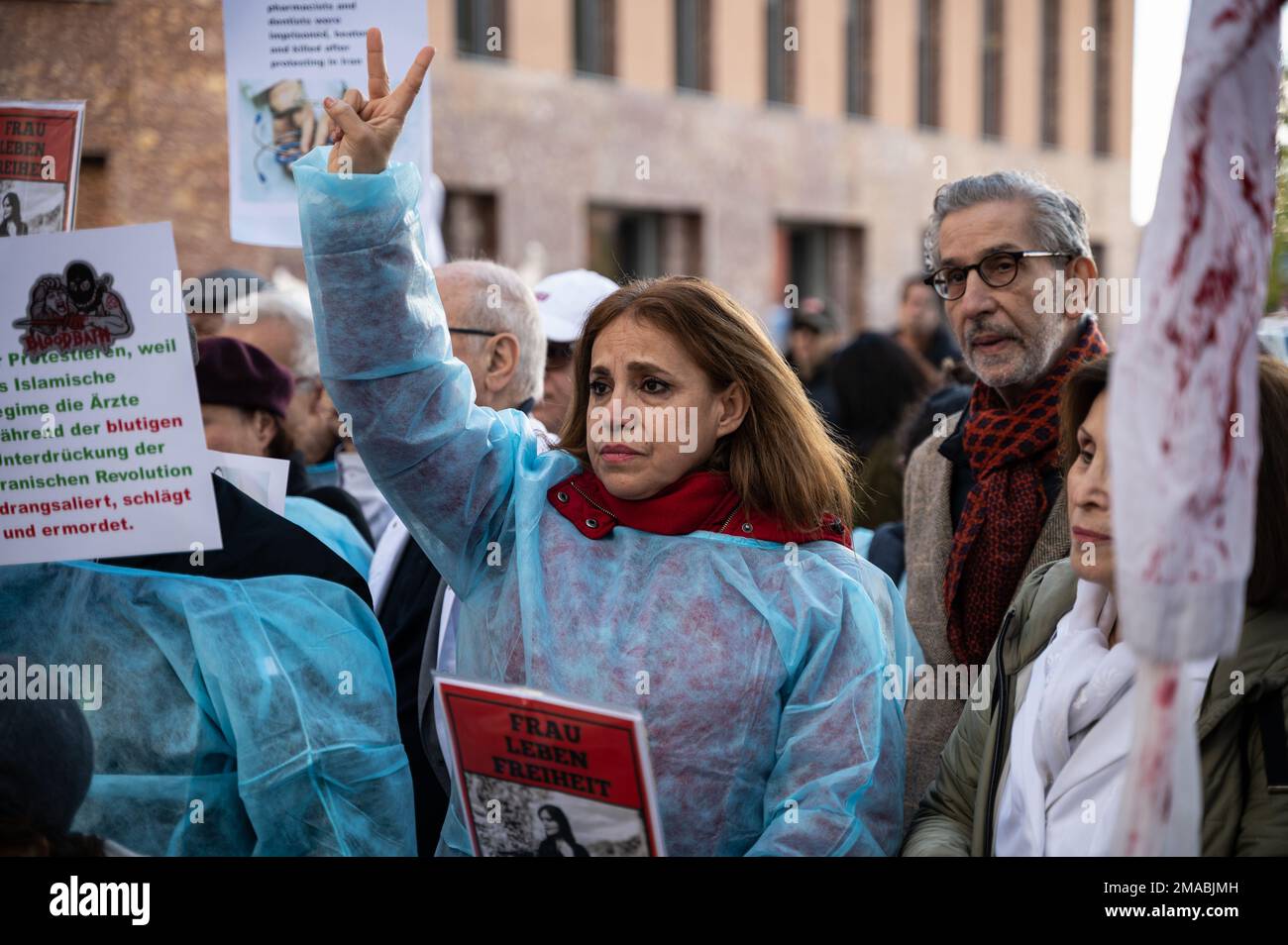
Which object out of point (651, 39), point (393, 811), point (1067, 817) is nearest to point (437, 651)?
point (393, 811)

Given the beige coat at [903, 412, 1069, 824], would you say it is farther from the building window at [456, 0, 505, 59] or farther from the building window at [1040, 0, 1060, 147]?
the building window at [1040, 0, 1060, 147]

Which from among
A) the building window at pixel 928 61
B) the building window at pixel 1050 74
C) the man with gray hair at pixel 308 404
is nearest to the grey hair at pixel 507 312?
the man with gray hair at pixel 308 404

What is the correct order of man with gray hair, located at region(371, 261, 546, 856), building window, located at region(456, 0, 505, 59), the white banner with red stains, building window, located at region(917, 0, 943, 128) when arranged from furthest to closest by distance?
building window, located at region(917, 0, 943, 128), building window, located at region(456, 0, 505, 59), man with gray hair, located at region(371, 261, 546, 856), the white banner with red stains

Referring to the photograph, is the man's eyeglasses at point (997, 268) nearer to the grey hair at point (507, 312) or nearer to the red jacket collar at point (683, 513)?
the red jacket collar at point (683, 513)

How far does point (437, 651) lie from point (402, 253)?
3.22 ft

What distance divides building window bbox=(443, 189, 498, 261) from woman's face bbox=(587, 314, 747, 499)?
11.7 metres

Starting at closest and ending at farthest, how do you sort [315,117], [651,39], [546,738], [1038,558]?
[546,738], [1038,558], [315,117], [651,39]

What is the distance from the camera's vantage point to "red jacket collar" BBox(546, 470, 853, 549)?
2.30 m

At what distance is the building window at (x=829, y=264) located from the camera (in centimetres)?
1836

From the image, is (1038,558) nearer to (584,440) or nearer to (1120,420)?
(584,440)

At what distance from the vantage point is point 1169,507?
1.54 m

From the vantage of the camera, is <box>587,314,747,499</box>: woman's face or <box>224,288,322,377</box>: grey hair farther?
<box>224,288,322,377</box>: grey hair

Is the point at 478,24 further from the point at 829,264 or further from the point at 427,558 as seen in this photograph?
the point at 427,558

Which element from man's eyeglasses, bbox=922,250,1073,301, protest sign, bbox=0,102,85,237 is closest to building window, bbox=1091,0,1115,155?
man's eyeglasses, bbox=922,250,1073,301
